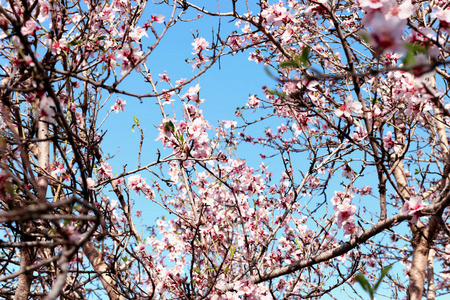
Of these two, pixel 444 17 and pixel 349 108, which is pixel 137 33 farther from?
pixel 444 17

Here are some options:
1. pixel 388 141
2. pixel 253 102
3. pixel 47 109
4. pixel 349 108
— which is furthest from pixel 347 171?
pixel 47 109

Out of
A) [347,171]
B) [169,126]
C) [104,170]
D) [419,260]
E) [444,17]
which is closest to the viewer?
[444,17]

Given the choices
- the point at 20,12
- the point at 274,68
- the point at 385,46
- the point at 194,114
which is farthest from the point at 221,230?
the point at 385,46

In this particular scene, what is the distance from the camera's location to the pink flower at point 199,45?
3.65m

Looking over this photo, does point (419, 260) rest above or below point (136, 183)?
below

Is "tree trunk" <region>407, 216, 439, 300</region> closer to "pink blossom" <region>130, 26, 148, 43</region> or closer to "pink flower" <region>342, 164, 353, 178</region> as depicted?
"pink flower" <region>342, 164, 353, 178</region>

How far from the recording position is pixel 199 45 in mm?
3680

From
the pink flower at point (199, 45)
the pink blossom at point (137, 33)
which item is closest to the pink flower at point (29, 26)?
the pink blossom at point (137, 33)

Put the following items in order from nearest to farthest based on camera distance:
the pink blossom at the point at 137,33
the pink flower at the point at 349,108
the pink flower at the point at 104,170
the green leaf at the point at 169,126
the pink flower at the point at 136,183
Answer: the pink flower at the point at 349,108 → the pink blossom at the point at 137,33 → the green leaf at the point at 169,126 → the pink flower at the point at 104,170 → the pink flower at the point at 136,183

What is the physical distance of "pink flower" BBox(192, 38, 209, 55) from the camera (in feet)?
12.0

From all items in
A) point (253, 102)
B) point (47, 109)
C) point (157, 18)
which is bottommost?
point (47, 109)

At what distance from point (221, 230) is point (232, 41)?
2.41m

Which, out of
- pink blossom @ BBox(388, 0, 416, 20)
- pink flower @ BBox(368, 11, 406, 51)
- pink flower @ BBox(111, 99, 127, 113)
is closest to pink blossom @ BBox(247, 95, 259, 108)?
pink flower @ BBox(111, 99, 127, 113)

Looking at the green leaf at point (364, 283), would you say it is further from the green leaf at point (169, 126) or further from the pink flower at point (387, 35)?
the green leaf at point (169, 126)
